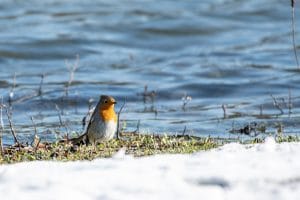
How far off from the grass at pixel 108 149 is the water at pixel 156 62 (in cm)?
152

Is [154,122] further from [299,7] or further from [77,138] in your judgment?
[299,7]

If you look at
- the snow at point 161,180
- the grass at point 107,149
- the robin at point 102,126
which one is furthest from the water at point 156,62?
the snow at point 161,180

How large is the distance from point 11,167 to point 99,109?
2.98 m

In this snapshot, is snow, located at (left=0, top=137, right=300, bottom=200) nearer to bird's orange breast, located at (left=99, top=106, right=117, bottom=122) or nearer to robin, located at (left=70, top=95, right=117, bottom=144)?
robin, located at (left=70, top=95, right=117, bottom=144)

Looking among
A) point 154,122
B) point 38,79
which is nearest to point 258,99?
point 154,122

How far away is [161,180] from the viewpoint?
6.25 meters

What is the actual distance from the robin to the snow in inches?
94.1

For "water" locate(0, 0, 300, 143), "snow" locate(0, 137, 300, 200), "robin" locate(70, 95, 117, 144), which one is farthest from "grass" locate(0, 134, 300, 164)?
"water" locate(0, 0, 300, 143)

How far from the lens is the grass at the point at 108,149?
7.99 metres

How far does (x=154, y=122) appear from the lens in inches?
488

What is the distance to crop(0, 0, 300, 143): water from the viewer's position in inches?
511

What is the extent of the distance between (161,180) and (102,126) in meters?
2.96

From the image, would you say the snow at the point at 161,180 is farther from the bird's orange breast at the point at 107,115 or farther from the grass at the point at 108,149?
the bird's orange breast at the point at 107,115

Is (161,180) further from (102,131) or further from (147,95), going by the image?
(147,95)
